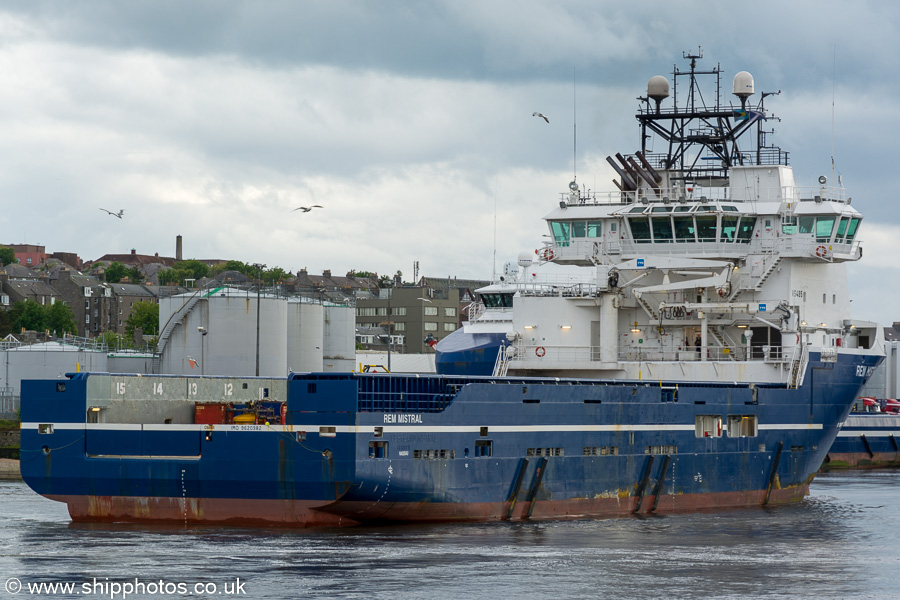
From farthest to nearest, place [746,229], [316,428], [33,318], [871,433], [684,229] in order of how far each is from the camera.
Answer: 1. [33,318]
2. [871,433]
3. [746,229]
4. [684,229]
5. [316,428]

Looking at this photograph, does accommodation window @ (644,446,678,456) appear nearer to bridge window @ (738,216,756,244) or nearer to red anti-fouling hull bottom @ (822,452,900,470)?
bridge window @ (738,216,756,244)

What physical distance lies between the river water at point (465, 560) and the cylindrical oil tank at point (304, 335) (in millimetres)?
32292

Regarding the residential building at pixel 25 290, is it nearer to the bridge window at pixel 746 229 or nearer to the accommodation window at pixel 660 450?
the bridge window at pixel 746 229

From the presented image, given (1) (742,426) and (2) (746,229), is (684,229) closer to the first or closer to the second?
(2) (746,229)

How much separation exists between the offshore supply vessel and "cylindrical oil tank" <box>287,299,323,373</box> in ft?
84.4

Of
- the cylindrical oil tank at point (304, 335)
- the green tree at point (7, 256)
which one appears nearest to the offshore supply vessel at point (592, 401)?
the cylindrical oil tank at point (304, 335)

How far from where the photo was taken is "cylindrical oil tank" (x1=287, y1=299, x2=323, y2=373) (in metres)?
70.1

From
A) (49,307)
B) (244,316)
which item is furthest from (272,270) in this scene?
(244,316)

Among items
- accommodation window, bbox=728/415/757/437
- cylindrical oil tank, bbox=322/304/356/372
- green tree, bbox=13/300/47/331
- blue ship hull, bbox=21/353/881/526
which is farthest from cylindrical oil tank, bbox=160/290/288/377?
green tree, bbox=13/300/47/331

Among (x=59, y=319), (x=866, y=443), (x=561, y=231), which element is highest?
(x=59, y=319)

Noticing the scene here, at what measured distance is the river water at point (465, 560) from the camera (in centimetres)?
2652

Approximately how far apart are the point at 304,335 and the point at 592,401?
35256 millimetres

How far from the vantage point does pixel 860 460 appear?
6731 centimetres

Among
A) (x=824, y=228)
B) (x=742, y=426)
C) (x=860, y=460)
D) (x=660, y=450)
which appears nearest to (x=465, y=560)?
(x=660, y=450)
